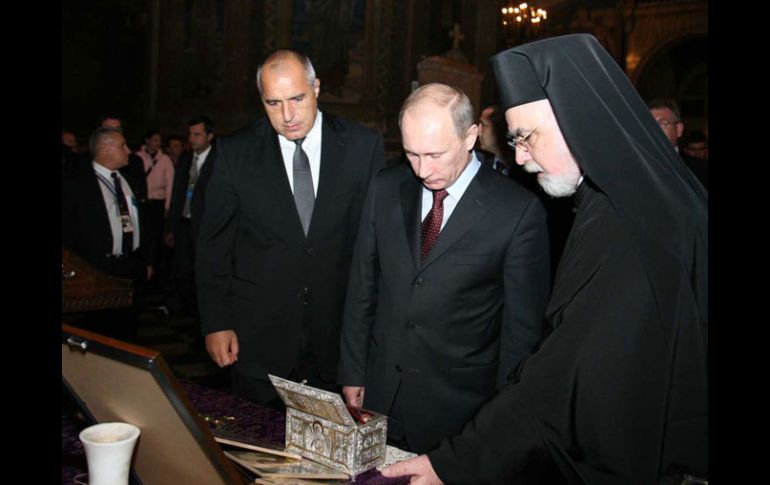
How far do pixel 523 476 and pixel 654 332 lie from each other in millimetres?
488

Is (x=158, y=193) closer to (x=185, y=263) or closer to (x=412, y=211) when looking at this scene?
(x=185, y=263)

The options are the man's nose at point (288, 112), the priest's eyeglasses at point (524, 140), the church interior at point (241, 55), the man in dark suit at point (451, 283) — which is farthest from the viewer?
the church interior at point (241, 55)

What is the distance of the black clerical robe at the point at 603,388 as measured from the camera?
1.72 m

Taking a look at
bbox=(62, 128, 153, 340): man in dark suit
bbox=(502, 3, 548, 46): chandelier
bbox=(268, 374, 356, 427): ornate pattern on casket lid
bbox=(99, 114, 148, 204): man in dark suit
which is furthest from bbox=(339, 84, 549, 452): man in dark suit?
bbox=(502, 3, 548, 46): chandelier

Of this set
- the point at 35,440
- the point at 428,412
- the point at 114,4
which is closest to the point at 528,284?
the point at 428,412

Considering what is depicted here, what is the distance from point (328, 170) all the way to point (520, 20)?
16.2 metres

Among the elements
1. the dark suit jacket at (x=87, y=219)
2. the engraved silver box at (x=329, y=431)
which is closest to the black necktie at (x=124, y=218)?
the dark suit jacket at (x=87, y=219)

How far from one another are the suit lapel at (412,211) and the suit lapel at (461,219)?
7 centimetres

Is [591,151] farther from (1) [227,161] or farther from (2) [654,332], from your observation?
(1) [227,161]

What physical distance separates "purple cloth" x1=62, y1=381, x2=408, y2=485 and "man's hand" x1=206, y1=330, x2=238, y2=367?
495 millimetres

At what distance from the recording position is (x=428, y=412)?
2.70m

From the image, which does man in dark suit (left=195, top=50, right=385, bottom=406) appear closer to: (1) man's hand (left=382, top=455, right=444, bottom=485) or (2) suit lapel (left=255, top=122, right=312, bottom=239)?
(2) suit lapel (left=255, top=122, right=312, bottom=239)

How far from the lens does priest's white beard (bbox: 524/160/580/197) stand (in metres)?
2.12

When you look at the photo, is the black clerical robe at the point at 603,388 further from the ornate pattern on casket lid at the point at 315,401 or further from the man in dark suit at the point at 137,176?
the man in dark suit at the point at 137,176
